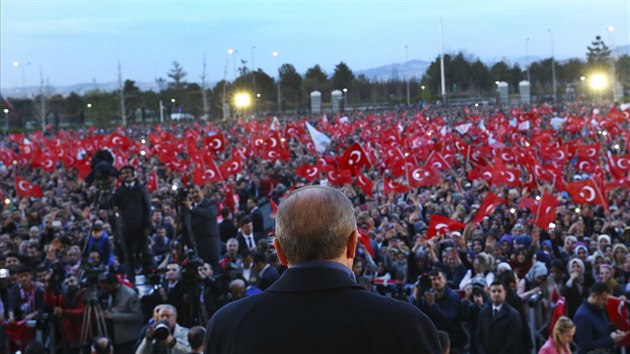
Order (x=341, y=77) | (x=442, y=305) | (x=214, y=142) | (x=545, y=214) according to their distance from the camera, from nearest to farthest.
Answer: (x=442, y=305), (x=545, y=214), (x=214, y=142), (x=341, y=77)

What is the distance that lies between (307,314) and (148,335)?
5027 mm

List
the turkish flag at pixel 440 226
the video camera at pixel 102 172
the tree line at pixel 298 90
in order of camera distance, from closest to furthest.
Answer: the video camera at pixel 102 172 → the turkish flag at pixel 440 226 → the tree line at pixel 298 90

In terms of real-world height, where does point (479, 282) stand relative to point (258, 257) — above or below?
below

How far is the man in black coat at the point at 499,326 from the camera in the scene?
25.8 ft

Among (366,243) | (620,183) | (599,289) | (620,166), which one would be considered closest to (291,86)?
(620,166)

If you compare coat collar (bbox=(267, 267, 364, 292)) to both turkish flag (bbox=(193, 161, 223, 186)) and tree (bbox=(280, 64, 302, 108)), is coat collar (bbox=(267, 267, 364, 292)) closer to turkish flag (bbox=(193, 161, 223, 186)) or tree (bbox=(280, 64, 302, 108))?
turkish flag (bbox=(193, 161, 223, 186))

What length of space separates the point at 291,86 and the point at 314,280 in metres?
117

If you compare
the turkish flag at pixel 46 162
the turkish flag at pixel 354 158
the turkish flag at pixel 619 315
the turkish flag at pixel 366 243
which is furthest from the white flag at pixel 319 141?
the turkish flag at pixel 619 315

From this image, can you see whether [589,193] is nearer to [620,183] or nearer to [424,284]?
[620,183]

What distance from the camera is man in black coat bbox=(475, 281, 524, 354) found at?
7.88m

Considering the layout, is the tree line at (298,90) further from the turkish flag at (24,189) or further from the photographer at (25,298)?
the photographer at (25,298)

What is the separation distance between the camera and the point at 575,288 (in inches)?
356

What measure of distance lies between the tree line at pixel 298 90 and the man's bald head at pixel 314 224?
293 ft

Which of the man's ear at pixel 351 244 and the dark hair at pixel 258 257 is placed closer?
the man's ear at pixel 351 244
